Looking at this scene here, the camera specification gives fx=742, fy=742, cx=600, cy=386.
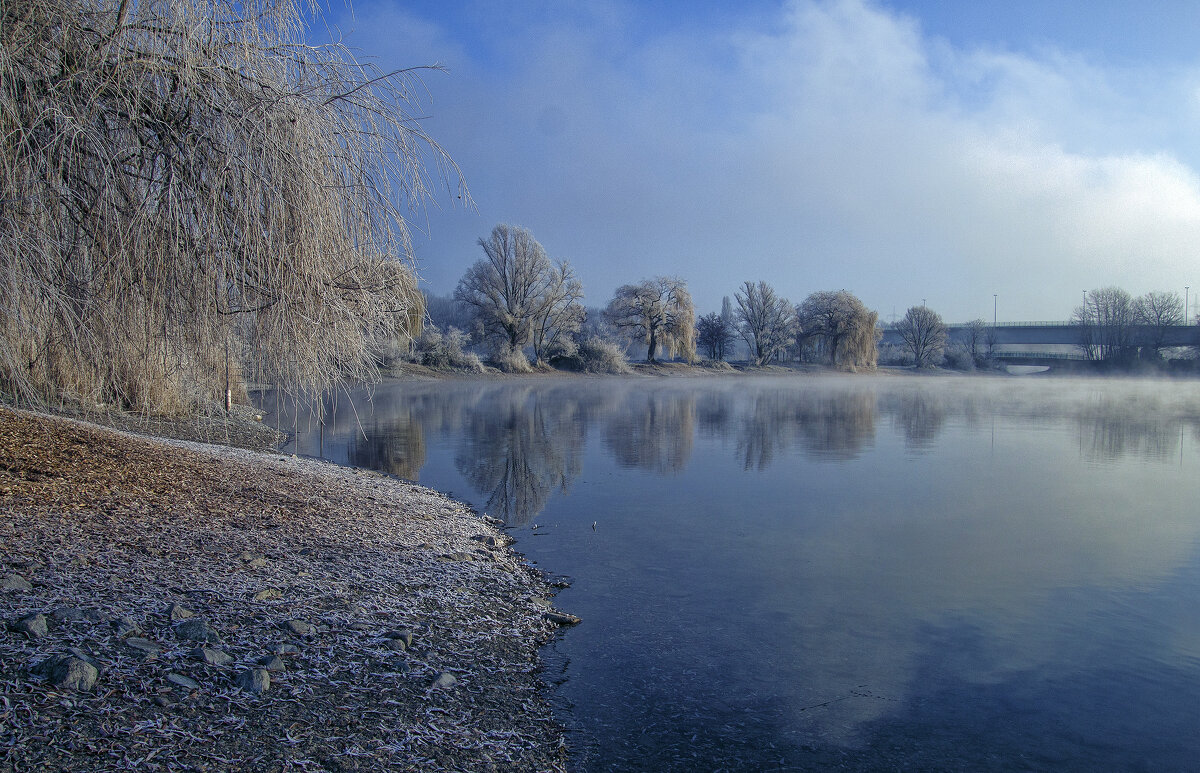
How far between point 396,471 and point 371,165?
7.76 m

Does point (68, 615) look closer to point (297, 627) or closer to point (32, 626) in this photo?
point (32, 626)

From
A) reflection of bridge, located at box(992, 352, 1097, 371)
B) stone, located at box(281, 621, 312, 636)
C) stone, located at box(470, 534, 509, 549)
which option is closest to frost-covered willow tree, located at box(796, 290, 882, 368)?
reflection of bridge, located at box(992, 352, 1097, 371)

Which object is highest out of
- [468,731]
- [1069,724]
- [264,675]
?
[264,675]

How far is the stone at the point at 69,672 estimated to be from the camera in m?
3.10

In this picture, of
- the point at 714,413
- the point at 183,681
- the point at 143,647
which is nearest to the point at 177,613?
the point at 143,647

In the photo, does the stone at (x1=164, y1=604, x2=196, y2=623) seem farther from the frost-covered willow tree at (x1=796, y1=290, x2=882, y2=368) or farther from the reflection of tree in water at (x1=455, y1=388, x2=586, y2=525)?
the frost-covered willow tree at (x1=796, y1=290, x2=882, y2=368)

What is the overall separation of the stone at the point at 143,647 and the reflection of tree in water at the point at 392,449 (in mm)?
7300

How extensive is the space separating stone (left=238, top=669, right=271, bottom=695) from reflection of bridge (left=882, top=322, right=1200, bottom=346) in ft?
288

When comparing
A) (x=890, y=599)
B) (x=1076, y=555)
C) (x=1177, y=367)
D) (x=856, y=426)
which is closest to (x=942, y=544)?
(x=1076, y=555)

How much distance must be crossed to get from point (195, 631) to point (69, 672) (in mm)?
760

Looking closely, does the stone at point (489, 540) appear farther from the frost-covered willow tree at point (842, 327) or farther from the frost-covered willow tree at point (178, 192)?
the frost-covered willow tree at point (842, 327)

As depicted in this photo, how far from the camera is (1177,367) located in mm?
70000

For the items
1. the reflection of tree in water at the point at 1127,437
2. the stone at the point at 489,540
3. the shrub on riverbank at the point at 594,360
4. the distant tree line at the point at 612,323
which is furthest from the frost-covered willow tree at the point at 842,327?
the stone at the point at 489,540

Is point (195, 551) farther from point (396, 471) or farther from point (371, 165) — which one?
point (396, 471)
